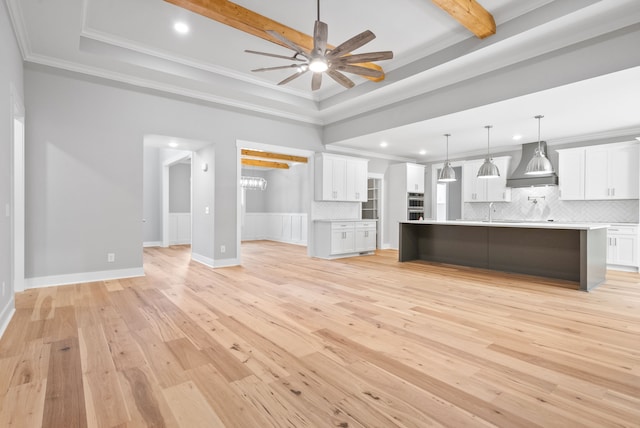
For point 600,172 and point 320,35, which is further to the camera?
point 600,172

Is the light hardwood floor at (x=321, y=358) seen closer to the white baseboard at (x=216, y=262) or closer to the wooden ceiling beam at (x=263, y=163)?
the white baseboard at (x=216, y=262)

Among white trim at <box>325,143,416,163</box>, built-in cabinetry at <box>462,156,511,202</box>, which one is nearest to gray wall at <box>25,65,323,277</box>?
white trim at <box>325,143,416,163</box>

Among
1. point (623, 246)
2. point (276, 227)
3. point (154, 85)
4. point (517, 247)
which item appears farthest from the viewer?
point (276, 227)

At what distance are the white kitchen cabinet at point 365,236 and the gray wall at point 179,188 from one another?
222 inches

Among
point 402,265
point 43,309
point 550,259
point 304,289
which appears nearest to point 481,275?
point 550,259

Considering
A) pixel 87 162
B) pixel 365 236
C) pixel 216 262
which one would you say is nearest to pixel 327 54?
pixel 87 162

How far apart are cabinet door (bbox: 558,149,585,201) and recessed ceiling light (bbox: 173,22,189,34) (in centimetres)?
717

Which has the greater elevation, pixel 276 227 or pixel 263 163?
pixel 263 163

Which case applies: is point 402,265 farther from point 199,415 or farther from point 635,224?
point 199,415

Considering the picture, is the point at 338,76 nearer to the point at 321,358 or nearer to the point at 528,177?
the point at 321,358

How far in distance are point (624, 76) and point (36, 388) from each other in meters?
5.94

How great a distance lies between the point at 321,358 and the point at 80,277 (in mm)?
4104

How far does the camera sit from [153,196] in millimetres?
9562

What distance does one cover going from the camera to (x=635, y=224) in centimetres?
572
